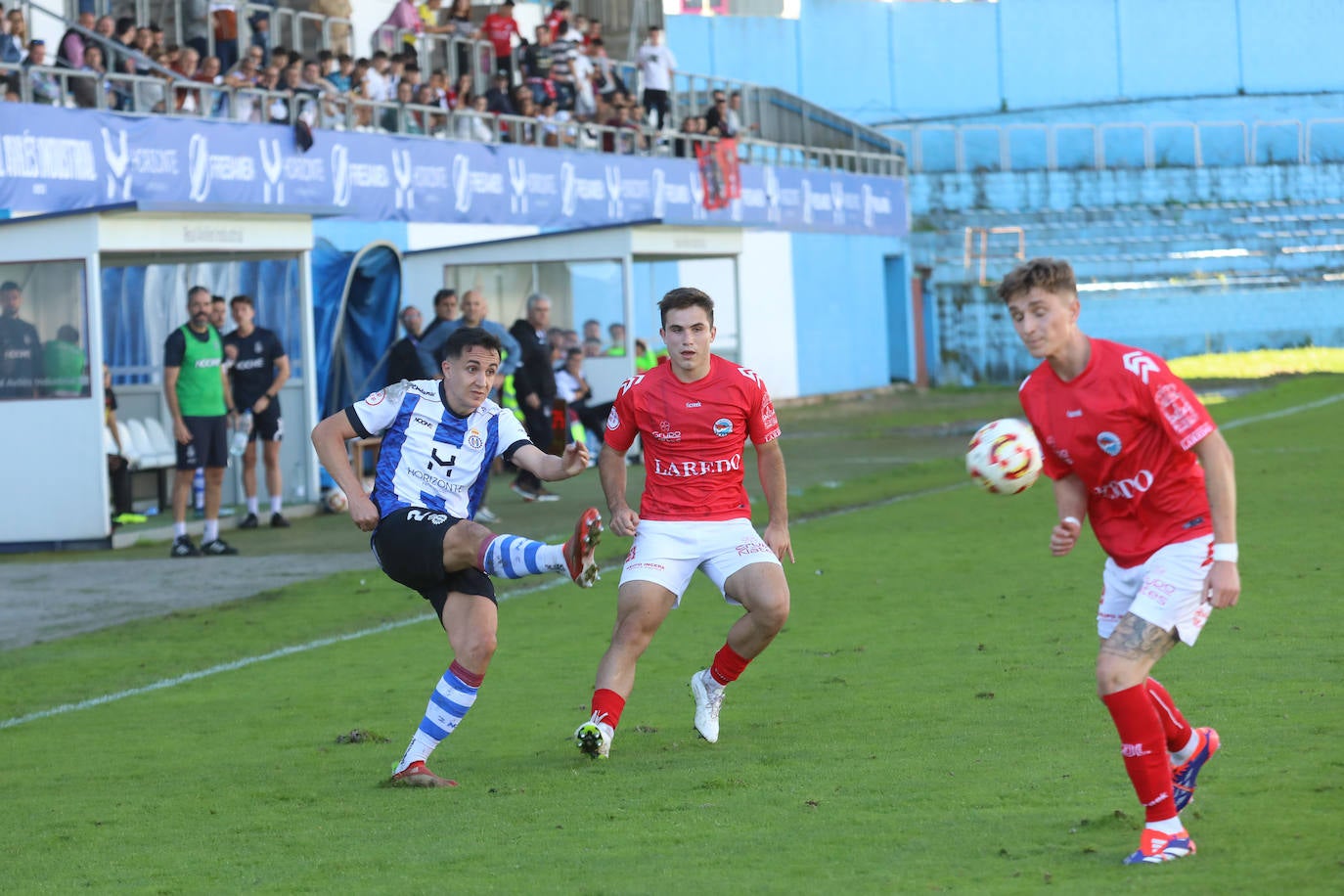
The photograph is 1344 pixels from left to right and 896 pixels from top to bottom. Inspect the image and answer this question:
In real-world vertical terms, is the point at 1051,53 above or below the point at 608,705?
above

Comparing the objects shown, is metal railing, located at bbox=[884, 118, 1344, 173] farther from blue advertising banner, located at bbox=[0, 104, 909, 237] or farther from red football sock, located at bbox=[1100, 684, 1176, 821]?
red football sock, located at bbox=[1100, 684, 1176, 821]

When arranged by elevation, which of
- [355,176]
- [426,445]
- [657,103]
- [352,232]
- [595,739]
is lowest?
[595,739]

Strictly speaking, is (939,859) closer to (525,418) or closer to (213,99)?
(525,418)

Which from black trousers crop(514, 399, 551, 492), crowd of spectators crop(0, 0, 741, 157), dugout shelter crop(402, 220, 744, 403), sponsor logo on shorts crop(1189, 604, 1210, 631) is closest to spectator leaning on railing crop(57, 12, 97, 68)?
crowd of spectators crop(0, 0, 741, 157)

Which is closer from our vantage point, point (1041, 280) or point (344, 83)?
point (1041, 280)

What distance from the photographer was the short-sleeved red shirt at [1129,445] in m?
5.61

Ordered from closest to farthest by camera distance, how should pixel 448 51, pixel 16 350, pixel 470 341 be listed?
pixel 470 341, pixel 16 350, pixel 448 51

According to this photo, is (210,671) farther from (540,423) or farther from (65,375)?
(540,423)

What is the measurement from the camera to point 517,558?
7.12m

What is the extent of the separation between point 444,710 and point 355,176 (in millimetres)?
15772

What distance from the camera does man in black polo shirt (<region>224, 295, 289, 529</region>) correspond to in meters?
17.5

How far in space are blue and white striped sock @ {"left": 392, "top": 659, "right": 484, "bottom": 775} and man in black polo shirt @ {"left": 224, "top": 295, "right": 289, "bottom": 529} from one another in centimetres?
1061

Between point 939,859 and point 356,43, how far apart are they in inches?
990

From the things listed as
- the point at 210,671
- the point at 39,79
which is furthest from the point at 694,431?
the point at 39,79
